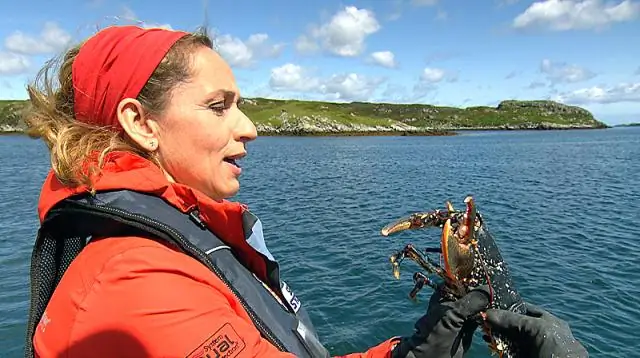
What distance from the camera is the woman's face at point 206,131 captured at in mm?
2525

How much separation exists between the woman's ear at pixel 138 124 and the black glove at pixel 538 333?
3146mm

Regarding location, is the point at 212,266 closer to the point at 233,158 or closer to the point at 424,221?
the point at 233,158

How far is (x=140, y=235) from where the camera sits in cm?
Result: 213

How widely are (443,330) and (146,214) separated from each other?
2.62 m

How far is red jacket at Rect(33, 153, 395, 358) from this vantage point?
1.79 meters

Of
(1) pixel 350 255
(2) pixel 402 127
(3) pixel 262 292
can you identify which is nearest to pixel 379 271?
(1) pixel 350 255

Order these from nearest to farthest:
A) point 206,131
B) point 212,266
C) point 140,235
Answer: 1. point 140,235
2. point 212,266
3. point 206,131

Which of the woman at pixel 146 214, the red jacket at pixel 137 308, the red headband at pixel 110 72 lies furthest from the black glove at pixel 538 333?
the red headband at pixel 110 72

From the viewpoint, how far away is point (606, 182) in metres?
37.8

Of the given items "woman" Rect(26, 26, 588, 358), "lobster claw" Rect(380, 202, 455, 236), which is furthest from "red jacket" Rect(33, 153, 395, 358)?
"lobster claw" Rect(380, 202, 455, 236)

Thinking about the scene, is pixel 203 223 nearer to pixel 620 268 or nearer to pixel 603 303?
pixel 603 303

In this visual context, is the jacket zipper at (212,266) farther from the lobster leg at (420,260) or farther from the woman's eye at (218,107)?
the lobster leg at (420,260)

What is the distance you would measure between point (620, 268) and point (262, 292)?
18.1m

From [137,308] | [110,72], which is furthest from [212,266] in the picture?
[110,72]
